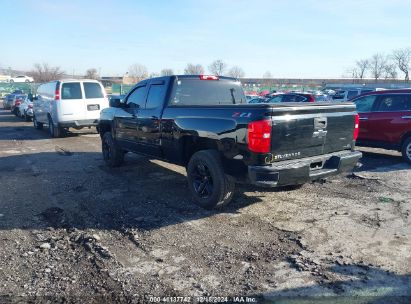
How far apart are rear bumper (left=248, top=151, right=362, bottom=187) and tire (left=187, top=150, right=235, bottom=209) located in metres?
0.57

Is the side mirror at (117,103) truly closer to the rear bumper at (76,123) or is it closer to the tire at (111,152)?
the tire at (111,152)

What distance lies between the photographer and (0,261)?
3.81m

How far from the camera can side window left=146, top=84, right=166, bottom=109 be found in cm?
613

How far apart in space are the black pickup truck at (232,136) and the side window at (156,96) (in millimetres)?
18

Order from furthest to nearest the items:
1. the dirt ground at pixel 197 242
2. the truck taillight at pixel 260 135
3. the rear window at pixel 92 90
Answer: the rear window at pixel 92 90 → the truck taillight at pixel 260 135 → the dirt ground at pixel 197 242

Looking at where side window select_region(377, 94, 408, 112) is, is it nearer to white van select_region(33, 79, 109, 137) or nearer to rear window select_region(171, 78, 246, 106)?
rear window select_region(171, 78, 246, 106)

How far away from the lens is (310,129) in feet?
15.8

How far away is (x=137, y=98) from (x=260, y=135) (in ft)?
11.0

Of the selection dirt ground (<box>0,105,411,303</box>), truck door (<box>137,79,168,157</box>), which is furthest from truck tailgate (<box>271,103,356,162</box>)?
truck door (<box>137,79,168,157</box>)

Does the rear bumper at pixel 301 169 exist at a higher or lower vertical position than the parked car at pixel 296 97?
lower

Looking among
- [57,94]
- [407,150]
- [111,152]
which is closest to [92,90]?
[57,94]

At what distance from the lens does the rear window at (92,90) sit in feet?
43.2

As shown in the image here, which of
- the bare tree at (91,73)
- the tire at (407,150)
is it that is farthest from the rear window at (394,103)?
the bare tree at (91,73)

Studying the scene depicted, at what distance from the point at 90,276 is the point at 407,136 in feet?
25.9
